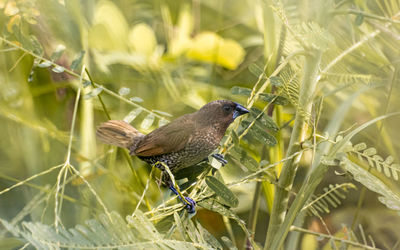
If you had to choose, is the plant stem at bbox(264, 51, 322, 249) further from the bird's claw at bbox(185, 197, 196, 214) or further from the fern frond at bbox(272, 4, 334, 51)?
the bird's claw at bbox(185, 197, 196, 214)

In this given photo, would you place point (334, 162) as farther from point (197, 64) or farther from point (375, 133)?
point (197, 64)

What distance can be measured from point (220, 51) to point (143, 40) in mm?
350

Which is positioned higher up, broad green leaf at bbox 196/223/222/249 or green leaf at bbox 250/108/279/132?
green leaf at bbox 250/108/279/132

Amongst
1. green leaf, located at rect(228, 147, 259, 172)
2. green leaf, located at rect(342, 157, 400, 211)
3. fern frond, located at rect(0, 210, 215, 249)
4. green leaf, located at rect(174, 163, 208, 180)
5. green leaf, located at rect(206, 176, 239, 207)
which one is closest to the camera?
fern frond, located at rect(0, 210, 215, 249)

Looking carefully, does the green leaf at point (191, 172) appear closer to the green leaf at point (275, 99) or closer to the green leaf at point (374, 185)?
the green leaf at point (275, 99)

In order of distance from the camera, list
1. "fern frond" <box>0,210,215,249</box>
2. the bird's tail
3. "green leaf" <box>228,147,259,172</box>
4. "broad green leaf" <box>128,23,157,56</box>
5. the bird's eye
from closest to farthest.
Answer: "fern frond" <box>0,210,215,249</box>, "green leaf" <box>228,147,259,172</box>, the bird's eye, the bird's tail, "broad green leaf" <box>128,23,157,56</box>

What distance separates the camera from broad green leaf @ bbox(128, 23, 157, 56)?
2.23 meters

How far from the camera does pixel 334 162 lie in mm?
1011

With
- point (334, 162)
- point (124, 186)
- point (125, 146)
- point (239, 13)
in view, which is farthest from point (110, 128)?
point (239, 13)

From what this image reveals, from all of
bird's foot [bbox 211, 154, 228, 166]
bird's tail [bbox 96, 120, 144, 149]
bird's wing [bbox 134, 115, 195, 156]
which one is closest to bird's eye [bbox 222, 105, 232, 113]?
bird's wing [bbox 134, 115, 195, 156]

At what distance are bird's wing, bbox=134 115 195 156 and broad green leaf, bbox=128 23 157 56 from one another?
87 centimetres

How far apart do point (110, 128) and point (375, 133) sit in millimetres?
882

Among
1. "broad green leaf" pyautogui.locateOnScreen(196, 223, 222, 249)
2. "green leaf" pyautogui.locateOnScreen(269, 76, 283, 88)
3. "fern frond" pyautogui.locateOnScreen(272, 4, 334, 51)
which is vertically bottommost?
"broad green leaf" pyautogui.locateOnScreen(196, 223, 222, 249)

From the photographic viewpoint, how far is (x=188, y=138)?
4.61 ft
